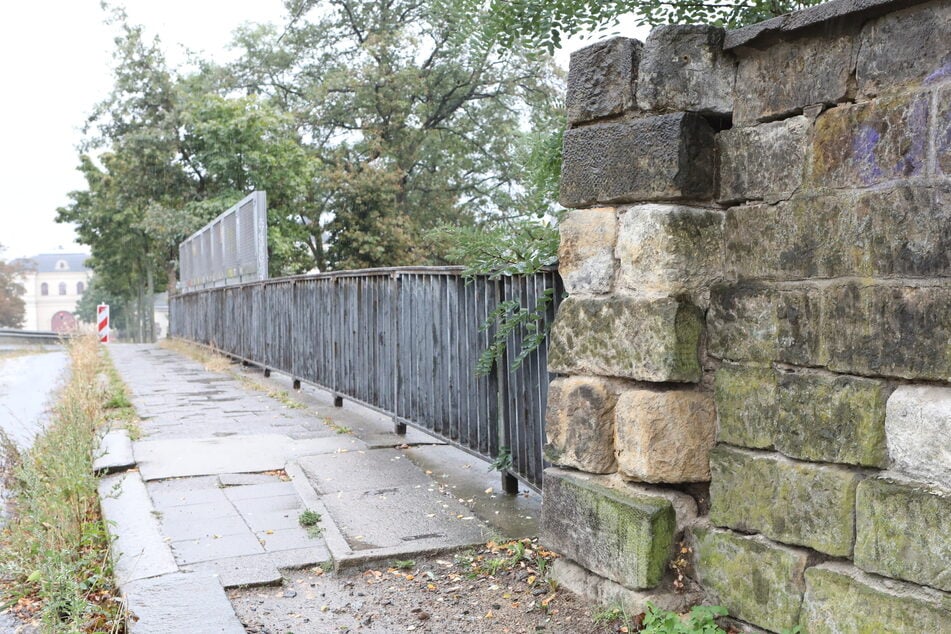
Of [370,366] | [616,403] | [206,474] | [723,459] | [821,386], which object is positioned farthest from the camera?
[370,366]

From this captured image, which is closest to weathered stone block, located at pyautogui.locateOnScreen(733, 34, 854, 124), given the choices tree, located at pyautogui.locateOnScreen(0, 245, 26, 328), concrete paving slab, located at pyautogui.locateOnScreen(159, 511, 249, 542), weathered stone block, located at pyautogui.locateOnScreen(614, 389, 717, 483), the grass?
weathered stone block, located at pyautogui.locateOnScreen(614, 389, 717, 483)

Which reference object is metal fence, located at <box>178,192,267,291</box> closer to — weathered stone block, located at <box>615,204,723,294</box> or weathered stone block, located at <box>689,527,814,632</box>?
weathered stone block, located at <box>615,204,723,294</box>

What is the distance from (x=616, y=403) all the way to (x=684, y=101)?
112 centimetres

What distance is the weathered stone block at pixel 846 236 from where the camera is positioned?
8.00 feet

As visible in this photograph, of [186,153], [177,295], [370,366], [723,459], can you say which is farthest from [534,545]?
[186,153]

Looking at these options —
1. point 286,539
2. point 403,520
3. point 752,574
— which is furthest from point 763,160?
point 286,539

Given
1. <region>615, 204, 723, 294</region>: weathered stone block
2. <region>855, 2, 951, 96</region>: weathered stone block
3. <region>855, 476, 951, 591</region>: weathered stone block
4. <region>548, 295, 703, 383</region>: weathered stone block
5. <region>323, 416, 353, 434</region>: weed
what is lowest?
<region>323, 416, 353, 434</region>: weed

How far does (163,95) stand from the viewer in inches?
1302

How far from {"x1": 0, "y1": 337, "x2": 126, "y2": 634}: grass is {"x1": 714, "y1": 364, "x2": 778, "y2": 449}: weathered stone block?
2356mm

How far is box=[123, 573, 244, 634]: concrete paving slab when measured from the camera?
339cm

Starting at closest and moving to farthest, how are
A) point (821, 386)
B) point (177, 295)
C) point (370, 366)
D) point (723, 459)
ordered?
point (821, 386)
point (723, 459)
point (370, 366)
point (177, 295)

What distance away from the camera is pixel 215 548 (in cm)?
437

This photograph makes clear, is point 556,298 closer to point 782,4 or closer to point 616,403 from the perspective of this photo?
point 616,403

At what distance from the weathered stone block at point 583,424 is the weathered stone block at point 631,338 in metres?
0.07
